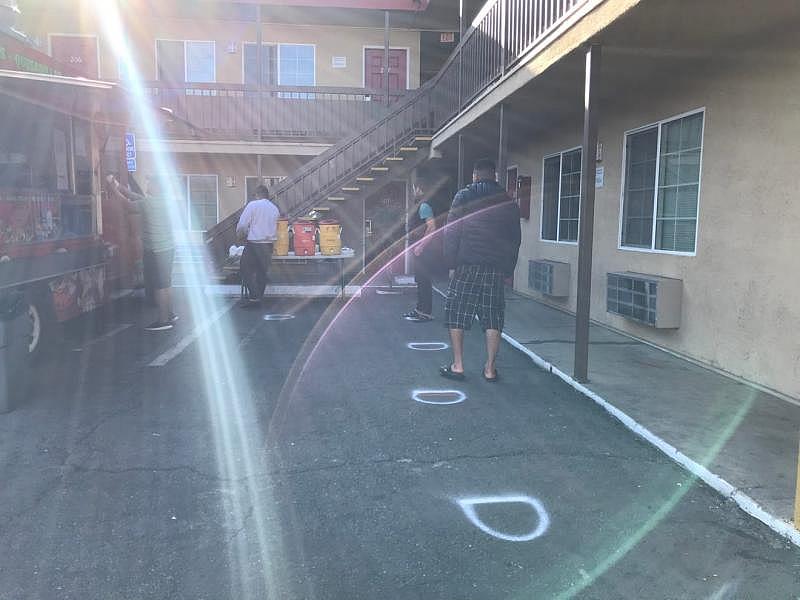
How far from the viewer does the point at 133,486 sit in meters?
3.71

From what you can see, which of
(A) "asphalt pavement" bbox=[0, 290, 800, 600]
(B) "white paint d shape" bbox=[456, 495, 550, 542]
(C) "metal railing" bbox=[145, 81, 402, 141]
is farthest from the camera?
(C) "metal railing" bbox=[145, 81, 402, 141]

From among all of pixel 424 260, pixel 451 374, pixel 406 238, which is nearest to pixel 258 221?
pixel 424 260

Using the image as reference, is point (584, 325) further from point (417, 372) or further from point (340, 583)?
point (340, 583)

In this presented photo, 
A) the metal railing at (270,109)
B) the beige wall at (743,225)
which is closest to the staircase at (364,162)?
the metal railing at (270,109)

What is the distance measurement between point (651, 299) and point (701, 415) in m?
2.07

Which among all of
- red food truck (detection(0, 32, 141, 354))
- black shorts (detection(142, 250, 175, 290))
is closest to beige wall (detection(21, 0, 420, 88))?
red food truck (detection(0, 32, 141, 354))

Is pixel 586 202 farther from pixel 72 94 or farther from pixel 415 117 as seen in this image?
pixel 415 117

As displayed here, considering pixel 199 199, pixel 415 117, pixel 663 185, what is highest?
pixel 415 117

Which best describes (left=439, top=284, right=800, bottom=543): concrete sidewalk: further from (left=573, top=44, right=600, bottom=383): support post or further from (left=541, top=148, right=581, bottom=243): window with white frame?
(left=541, top=148, right=581, bottom=243): window with white frame

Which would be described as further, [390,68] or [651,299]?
[390,68]

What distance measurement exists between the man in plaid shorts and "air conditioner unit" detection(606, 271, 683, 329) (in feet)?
5.90

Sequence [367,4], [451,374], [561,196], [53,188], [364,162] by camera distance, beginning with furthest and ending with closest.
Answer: [367,4] → [364,162] → [561,196] → [53,188] → [451,374]

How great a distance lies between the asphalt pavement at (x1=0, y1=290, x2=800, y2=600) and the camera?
2.82m

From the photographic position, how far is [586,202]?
5.52 m
